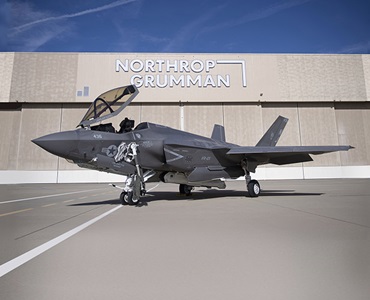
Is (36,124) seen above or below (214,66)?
below

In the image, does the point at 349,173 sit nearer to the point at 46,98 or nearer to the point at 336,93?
the point at 336,93

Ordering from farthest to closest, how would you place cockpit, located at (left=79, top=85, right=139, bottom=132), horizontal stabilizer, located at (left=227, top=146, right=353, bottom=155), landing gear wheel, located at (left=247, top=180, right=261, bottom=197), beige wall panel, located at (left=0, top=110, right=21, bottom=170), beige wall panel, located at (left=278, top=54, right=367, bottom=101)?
beige wall panel, located at (left=278, top=54, right=367, bottom=101) → beige wall panel, located at (left=0, top=110, right=21, bottom=170) → landing gear wheel, located at (left=247, top=180, right=261, bottom=197) → horizontal stabilizer, located at (left=227, top=146, right=353, bottom=155) → cockpit, located at (left=79, top=85, right=139, bottom=132)

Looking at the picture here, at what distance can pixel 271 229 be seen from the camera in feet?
8.77

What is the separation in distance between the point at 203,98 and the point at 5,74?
23622mm

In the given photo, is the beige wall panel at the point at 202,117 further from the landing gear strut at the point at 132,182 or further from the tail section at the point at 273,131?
the landing gear strut at the point at 132,182

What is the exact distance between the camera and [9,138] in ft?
79.9

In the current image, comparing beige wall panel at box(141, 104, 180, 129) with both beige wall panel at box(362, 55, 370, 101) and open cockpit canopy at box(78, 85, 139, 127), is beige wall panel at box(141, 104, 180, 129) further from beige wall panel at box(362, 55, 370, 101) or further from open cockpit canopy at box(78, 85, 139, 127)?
beige wall panel at box(362, 55, 370, 101)

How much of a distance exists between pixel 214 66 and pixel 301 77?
35.8ft

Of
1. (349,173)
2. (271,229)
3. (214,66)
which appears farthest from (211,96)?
(271,229)

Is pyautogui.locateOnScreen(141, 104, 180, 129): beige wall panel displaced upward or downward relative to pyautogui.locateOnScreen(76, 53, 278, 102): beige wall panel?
downward

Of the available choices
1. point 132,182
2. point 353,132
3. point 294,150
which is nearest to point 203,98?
point 353,132

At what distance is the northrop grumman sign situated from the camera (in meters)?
26.1

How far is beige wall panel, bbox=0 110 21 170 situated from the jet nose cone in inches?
964

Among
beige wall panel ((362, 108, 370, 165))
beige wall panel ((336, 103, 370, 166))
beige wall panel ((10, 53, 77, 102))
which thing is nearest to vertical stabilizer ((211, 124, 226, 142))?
beige wall panel ((10, 53, 77, 102))
